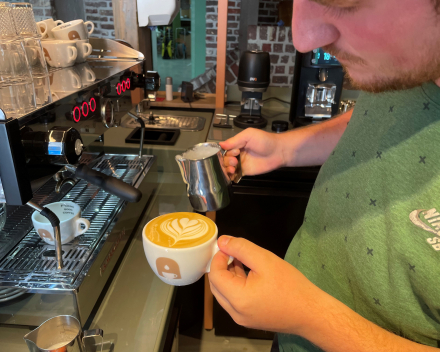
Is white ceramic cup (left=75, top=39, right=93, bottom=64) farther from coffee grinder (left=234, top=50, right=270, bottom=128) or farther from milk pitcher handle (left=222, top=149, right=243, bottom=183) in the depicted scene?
coffee grinder (left=234, top=50, right=270, bottom=128)

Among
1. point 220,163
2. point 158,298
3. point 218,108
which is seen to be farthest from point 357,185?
point 218,108

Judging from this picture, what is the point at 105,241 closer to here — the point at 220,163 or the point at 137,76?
the point at 220,163

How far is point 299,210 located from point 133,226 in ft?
2.45

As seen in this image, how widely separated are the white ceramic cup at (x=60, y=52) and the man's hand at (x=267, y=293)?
0.70 meters

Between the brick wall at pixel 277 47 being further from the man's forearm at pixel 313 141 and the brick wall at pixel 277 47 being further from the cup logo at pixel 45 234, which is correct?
the cup logo at pixel 45 234

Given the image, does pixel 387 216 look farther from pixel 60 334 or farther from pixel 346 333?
pixel 60 334

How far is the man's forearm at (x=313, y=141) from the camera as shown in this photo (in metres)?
0.89

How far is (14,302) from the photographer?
0.64 m

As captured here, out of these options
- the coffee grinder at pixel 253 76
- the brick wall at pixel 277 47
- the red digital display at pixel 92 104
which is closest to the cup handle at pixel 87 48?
the red digital display at pixel 92 104

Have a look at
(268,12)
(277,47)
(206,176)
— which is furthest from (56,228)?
(268,12)

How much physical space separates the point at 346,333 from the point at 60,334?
51 cm

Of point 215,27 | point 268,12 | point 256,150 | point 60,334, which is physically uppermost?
point 268,12

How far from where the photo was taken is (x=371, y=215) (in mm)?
586

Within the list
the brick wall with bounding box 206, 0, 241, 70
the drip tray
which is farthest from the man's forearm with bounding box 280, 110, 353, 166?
the brick wall with bounding box 206, 0, 241, 70
